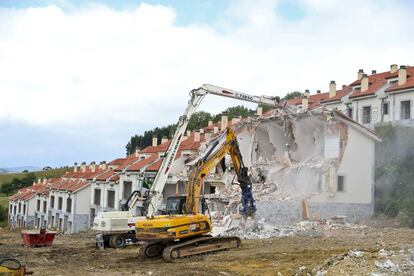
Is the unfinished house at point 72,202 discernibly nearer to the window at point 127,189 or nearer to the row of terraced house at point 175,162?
the row of terraced house at point 175,162

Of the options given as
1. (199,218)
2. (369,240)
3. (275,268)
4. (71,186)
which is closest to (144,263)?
(199,218)

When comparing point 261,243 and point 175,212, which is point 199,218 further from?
point 261,243

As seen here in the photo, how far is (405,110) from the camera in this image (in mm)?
39344

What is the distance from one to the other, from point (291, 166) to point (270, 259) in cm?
1895

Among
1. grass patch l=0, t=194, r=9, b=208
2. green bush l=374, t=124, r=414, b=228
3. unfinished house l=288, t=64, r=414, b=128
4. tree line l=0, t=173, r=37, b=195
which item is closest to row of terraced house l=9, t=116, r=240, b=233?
unfinished house l=288, t=64, r=414, b=128

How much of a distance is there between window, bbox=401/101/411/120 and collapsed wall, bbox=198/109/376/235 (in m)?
7.34

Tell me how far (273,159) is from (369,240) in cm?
1650

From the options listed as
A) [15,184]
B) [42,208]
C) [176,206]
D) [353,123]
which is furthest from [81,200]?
[15,184]

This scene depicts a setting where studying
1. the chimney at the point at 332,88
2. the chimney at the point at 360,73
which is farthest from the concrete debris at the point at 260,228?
the chimney at the point at 360,73

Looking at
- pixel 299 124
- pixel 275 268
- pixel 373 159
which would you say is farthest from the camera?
pixel 299 124

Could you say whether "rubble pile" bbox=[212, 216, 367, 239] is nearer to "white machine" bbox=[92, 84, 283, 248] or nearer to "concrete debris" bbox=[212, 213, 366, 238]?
"concrete debris" bbox=[212, 213, 366, 238]

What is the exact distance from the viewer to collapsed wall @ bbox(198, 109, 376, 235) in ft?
106

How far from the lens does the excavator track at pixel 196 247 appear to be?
18875mm

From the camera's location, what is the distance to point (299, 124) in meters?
37.7
